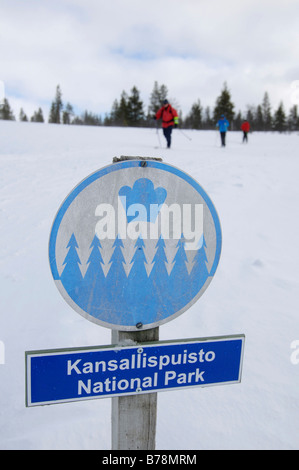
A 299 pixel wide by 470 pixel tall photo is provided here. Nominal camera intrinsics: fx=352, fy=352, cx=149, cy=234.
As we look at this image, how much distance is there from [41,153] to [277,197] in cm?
674

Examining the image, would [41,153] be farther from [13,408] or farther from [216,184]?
[13,408]

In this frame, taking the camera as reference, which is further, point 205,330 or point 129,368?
point 205,330

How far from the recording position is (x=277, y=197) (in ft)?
23.0

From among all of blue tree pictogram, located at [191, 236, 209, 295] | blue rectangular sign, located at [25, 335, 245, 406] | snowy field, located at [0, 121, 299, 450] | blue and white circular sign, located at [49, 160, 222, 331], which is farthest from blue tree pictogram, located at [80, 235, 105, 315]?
snowy field, located at [0, 121, 299, 450]

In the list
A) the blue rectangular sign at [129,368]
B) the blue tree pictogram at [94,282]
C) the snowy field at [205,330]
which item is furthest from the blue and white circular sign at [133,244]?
the snowy field at [205,330]

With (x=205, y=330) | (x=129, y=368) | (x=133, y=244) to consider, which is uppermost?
(x=133, y=244)

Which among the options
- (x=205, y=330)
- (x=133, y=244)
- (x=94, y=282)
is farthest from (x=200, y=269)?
(x=205, y=330)

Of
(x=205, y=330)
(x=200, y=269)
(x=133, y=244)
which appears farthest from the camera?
(x=205, y=330)

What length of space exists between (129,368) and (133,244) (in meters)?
0.43

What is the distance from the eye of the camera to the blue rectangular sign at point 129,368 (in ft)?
3.78

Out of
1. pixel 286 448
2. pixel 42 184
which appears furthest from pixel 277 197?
pixel 286 448

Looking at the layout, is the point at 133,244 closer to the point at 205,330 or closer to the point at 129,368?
the point at 129,368

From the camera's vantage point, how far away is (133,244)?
1.15 meters

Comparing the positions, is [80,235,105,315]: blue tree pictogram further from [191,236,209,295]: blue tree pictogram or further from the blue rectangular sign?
[191,236,209,295]: blue tree pictogram
